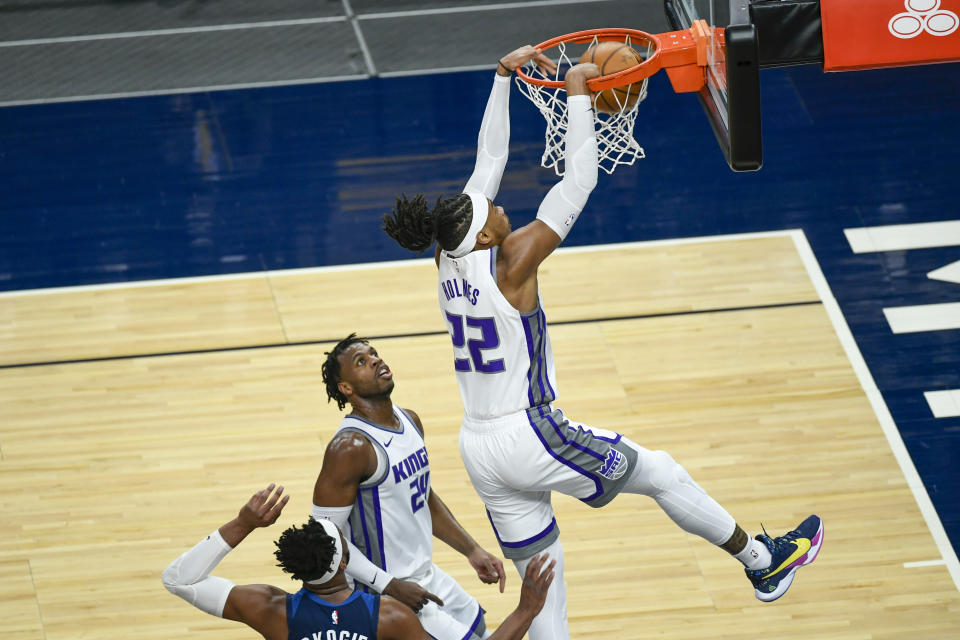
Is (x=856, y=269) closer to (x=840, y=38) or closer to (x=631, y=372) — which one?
(x=631, y=372)

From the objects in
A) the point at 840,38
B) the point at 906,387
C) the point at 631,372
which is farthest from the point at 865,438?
the point at 840,38

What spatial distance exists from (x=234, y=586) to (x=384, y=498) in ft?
2.38

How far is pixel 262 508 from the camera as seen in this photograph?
445 cm

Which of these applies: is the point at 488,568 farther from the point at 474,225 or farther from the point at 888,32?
the point at 888,32

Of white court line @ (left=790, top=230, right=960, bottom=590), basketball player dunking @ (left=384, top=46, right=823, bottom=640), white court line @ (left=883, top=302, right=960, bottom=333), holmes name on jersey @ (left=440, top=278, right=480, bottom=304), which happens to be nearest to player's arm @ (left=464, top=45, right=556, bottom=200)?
basketball player dunking @ (left=384, top=46, right=823, bottom=640)

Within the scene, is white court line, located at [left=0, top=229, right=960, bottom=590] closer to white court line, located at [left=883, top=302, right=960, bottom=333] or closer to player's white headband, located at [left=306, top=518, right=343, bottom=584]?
white court line, located at [left=883, top=302, right=960, bottom=333]

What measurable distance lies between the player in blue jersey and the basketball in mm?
1971

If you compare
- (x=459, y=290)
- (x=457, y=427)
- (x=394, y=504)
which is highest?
(x=459, y=290)

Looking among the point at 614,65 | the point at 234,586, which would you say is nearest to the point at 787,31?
the point at 614,65

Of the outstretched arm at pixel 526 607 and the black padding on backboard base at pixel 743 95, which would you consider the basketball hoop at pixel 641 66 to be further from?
the outstretched arm at pixel 526 607

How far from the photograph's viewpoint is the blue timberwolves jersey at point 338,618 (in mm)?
4281

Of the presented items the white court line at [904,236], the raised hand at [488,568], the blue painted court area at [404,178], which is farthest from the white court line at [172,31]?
the raised hand at [488,568]

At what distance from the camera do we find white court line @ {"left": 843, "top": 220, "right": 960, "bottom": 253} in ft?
29.6

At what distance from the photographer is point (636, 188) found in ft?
32.6
